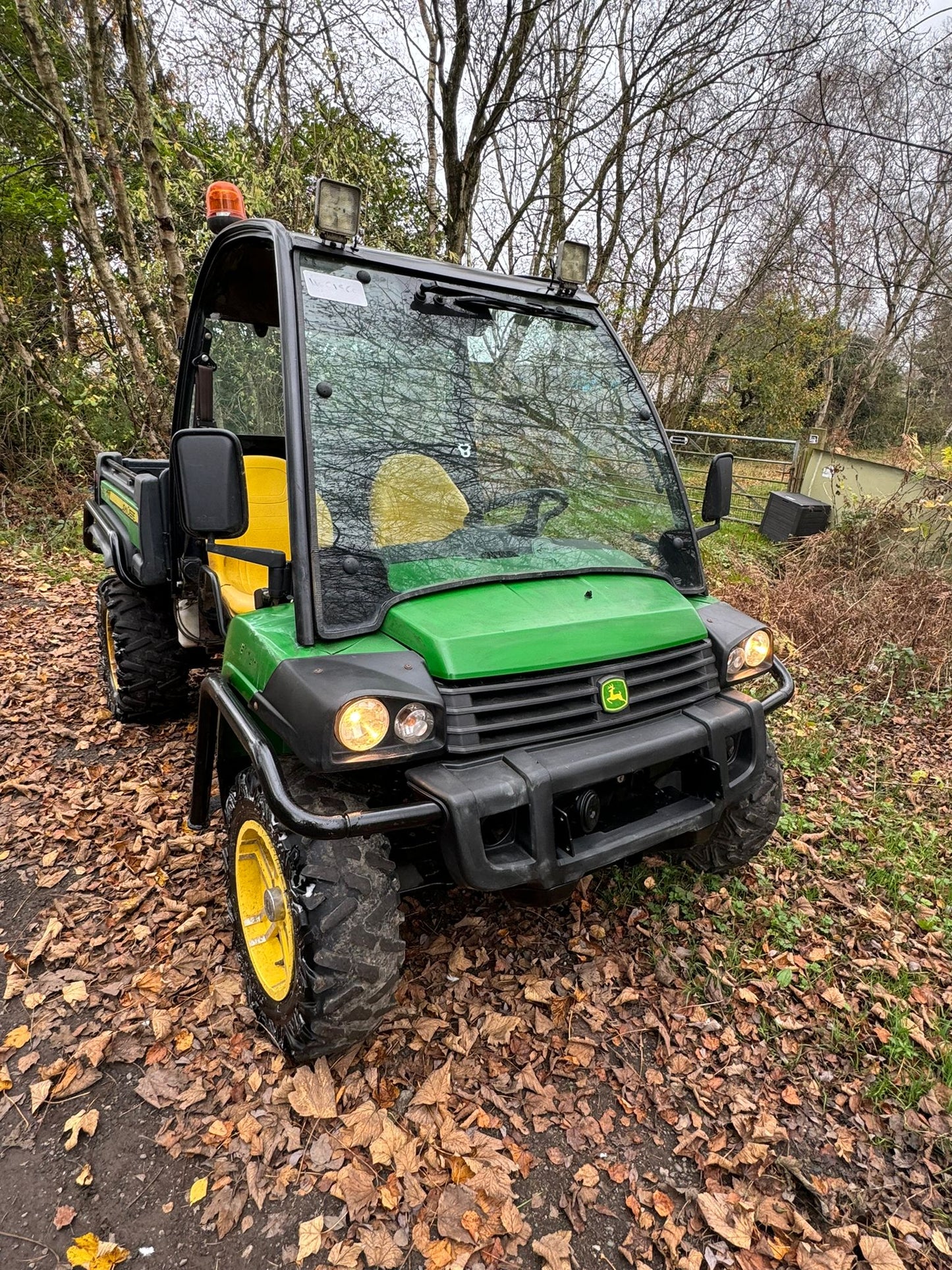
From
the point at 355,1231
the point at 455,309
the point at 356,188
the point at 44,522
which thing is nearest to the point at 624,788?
the point at 355,1231

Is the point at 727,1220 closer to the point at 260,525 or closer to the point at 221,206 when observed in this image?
the point at 260,525

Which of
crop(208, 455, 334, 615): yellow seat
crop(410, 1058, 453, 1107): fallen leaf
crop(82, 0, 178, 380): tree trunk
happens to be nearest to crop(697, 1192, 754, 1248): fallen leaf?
crop(410, 1058, 453, 1107): fallen leaf

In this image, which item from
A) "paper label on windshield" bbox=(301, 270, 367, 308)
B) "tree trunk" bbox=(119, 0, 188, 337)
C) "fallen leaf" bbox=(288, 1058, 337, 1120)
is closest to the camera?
"fallen leaf" bbox=(288, 1058, 337, 1120)

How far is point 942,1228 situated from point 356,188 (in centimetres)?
335

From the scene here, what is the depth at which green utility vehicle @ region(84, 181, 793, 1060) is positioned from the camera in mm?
1783

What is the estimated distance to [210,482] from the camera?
186cm

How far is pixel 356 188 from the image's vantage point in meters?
2.08

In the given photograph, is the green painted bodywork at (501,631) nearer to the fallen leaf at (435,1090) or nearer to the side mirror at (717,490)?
the side mirror at (717,490)

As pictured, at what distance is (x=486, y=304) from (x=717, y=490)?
45.1 inches

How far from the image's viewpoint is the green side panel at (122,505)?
3334 millimetres

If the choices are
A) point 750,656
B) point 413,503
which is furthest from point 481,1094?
point 413,503

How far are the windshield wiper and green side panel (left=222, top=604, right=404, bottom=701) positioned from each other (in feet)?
3.77

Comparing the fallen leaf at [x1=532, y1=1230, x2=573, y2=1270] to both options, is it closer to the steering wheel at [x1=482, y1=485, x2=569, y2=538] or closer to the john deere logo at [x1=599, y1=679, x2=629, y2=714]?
the john deere logo at [x1=599, y1=679, x2=629, y2=714]

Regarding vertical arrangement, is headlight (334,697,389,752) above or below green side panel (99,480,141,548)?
below
